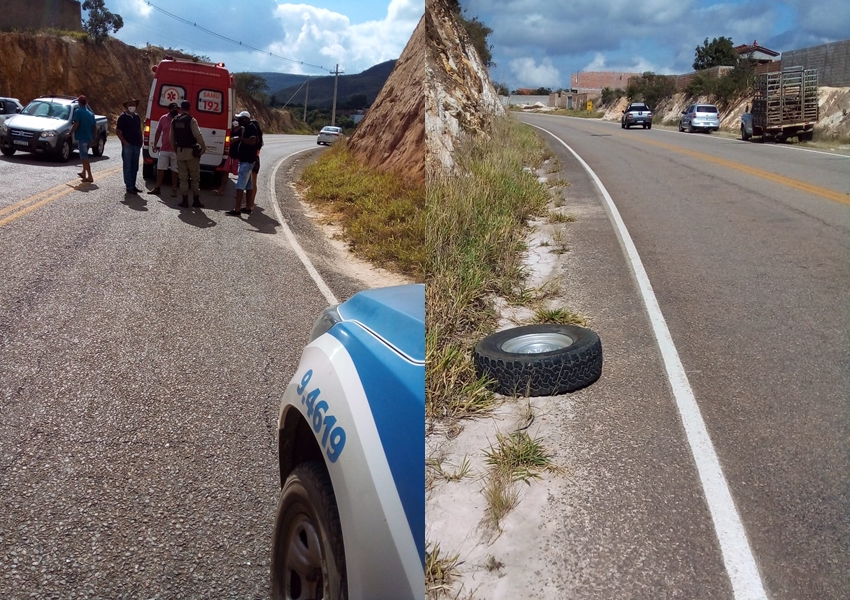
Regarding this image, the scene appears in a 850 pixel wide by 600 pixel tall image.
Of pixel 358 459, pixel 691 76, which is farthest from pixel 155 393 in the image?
pixel 691 76

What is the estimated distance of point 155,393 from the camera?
252 centimetres

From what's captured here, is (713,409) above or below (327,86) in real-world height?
below

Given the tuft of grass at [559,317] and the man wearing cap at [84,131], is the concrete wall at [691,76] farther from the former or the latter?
the man wearing cap at [84,131]

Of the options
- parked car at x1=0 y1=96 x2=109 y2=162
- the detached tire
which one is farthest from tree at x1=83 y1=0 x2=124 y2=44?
the detached tire

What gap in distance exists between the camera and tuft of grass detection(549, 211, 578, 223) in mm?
2160

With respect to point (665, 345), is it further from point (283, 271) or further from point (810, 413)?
point (283, 271)

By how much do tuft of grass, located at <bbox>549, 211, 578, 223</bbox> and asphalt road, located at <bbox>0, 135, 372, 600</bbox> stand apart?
0.59 meters

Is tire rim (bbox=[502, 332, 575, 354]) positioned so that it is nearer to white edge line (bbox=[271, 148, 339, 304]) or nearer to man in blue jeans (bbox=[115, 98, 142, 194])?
white edge line (bbox=[271, 148, 339, 304])

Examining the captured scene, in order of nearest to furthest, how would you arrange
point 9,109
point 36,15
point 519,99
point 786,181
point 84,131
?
1. point 519,99
2. point 36,15
3. point 786,181
4. point 9,109
5. point 84,131

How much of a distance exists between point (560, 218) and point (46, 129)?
10.1 ft

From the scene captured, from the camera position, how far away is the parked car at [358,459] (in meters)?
1.28

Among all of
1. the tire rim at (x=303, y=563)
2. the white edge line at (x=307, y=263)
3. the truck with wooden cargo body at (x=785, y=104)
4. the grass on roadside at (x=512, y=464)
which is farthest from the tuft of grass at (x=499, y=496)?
the truck with wooden cargo body at (x=785, y=104)

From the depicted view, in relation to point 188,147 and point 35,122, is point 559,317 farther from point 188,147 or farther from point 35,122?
point 35,122

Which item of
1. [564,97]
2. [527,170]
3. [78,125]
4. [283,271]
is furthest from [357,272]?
[78,125]
